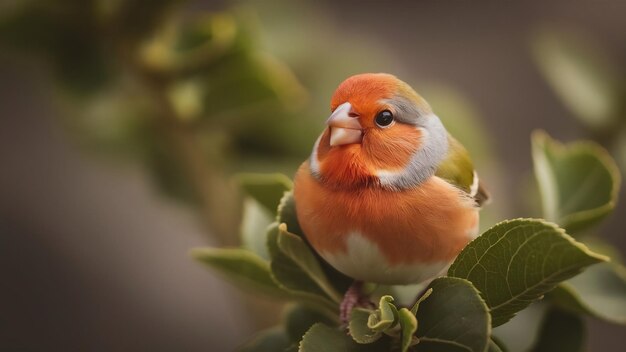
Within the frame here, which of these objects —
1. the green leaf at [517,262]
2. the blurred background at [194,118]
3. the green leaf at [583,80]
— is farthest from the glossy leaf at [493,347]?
the green leaf at [583,80]

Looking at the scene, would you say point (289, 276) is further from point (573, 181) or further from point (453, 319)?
point (573, 181)

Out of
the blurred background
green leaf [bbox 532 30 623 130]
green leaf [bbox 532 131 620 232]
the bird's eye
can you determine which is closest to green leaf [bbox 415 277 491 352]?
the bird's eye

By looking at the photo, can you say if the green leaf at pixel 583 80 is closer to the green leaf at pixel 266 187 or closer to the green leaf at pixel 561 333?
the green leaf at pixel 561 333

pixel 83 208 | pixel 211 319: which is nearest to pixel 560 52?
pixel 211 319

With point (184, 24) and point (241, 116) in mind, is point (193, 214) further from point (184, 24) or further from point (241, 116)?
point (184, 24)

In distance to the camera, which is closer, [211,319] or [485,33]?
[211,319]

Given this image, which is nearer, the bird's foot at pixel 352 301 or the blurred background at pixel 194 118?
the bird's foot at pixel 352 301
